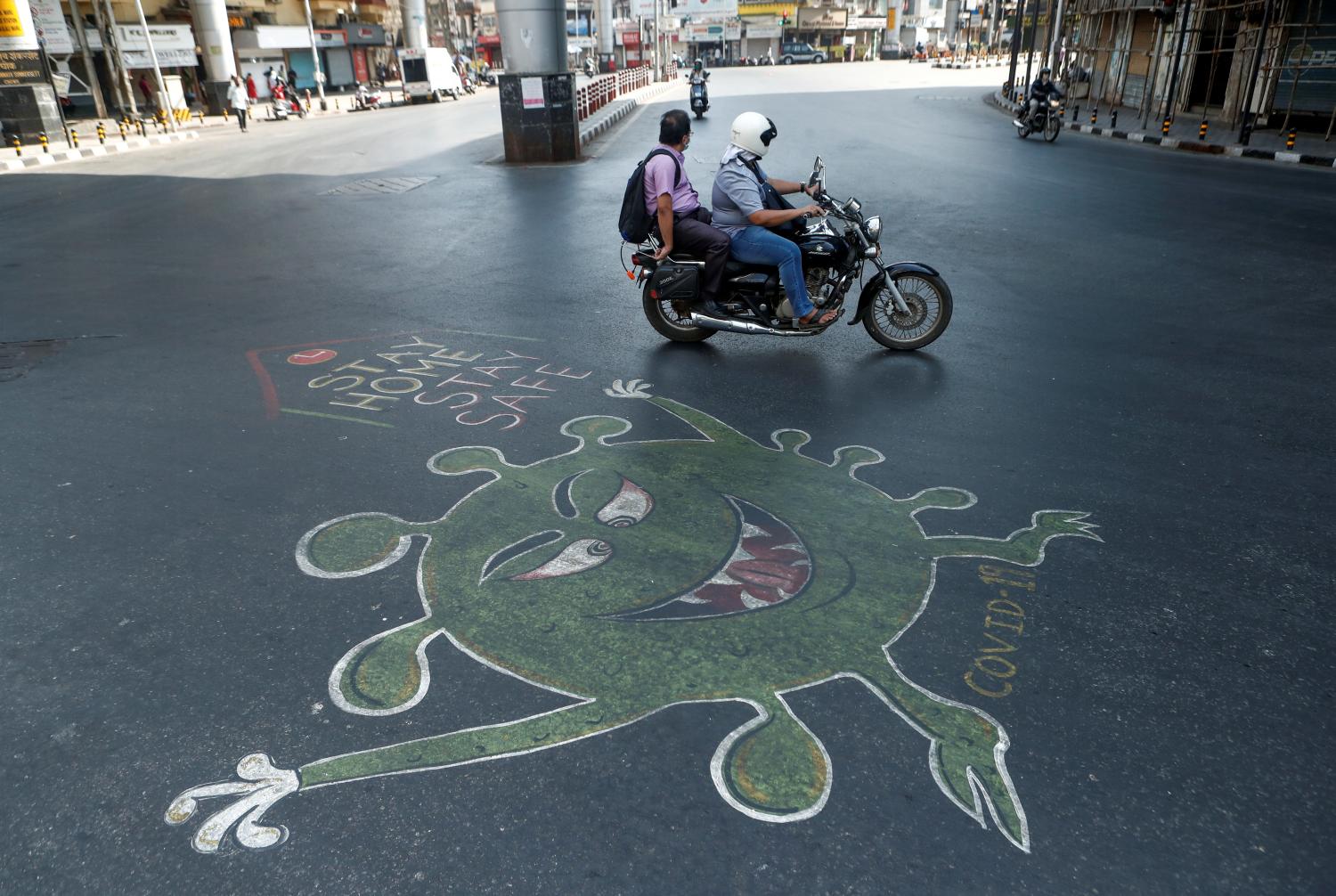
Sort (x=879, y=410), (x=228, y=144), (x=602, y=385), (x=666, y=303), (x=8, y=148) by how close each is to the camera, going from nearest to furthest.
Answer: (x=879, y=410), (x=602, y=385), (x=666, y=303), (x=8, y=148), (x=228, y=144)

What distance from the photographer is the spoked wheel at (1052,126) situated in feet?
60.9

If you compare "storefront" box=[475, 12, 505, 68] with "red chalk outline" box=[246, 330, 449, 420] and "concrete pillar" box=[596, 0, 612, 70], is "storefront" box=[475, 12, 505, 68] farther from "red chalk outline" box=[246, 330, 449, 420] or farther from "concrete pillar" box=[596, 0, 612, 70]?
"red chalk outline" box=[246, 330, 449, 420]

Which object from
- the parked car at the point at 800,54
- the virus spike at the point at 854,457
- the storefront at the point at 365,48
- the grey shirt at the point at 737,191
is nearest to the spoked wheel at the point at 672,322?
the grey shirt at the point at 737,191

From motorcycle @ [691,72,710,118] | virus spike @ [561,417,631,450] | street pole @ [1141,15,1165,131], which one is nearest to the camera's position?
virus spike @ [561,417,631,450]

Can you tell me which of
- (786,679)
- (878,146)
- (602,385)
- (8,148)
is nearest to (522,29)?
(878,146)

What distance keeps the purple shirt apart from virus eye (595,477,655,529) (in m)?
2.65

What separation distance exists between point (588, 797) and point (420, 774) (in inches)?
20.4

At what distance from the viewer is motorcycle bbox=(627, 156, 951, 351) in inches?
243

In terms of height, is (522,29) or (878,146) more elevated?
(522,29)

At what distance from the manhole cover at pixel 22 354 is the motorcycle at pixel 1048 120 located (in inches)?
731

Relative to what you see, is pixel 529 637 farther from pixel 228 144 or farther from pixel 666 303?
pixel 228 144

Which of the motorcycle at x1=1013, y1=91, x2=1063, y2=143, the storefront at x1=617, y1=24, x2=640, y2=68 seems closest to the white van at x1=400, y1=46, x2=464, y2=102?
the motorcycle at x1=1013, y1=91, x2=1063, y2=143

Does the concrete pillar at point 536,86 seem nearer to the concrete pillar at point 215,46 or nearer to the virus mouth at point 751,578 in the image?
the virus mouth at point 751,578

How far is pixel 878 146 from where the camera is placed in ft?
57.7
